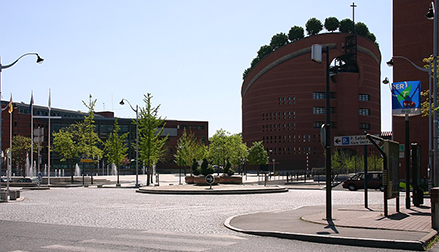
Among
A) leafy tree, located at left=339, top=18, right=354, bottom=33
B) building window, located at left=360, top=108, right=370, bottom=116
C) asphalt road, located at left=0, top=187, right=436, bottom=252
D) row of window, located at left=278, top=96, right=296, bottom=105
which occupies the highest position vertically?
leafy tree, located at left=339, top=18, right=354, bottom=33

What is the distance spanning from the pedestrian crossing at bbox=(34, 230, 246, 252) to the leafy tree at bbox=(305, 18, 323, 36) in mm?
106198

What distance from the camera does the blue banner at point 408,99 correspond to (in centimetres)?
2195

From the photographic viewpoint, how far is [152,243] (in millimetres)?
11227

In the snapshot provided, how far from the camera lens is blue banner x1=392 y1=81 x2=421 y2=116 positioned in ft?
72.0

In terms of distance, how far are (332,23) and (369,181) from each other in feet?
264

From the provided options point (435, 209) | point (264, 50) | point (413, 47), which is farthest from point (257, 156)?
point (435, 209)

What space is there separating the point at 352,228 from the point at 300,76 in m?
98.0

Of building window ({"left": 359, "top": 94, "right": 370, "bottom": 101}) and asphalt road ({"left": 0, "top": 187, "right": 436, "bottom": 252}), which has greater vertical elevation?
building window ({"left": 359, "top": 94, "right": 370, "bottom": 101})

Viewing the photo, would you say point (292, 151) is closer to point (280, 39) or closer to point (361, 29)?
point (280, 39)

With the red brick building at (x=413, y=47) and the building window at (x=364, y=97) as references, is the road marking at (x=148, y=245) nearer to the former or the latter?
the red brick building at (x=413, y=47)

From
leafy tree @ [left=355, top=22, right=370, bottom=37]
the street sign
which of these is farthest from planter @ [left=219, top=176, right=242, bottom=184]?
leafy tree @ [left=355, top=22, right=370, bottom=37]

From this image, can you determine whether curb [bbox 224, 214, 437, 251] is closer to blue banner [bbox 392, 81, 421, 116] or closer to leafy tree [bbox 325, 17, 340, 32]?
blue banner [bbox 392, 81, 421, 116]

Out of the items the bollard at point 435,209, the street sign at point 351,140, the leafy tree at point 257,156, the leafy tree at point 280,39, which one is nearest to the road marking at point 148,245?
the bollard at point 435,209

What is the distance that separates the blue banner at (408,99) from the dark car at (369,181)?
42.4 feet
